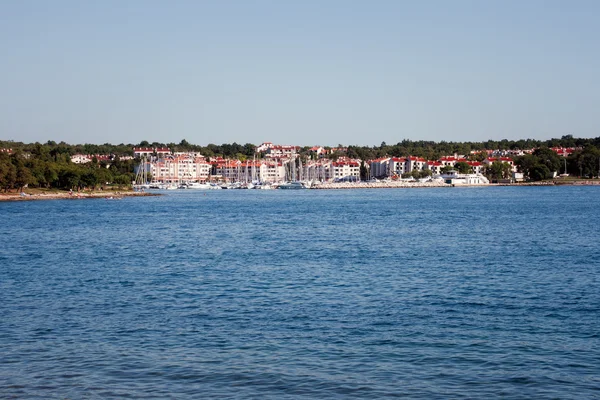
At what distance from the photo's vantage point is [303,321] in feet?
47.8

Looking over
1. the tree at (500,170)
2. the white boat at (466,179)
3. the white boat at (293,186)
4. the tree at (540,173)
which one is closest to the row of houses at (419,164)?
the tree at (500,170)

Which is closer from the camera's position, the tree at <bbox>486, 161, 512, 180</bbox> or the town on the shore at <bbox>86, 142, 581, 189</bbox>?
the town on the shore at <bbox>86, 142, 581, 189</bbox>

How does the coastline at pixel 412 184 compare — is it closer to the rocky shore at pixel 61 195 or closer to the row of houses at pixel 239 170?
the row of houses at pixel 239 170

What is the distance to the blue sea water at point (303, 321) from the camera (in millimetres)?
10664

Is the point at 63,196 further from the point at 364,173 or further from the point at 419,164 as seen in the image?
the point at 364,173

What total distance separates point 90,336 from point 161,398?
4.02 m

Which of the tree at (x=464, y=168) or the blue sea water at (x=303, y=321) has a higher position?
the tree at (x=464, y=168)

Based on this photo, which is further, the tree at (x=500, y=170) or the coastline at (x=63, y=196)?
the tree at (x=500, y=170)

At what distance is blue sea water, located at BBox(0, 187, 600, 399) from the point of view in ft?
35.0

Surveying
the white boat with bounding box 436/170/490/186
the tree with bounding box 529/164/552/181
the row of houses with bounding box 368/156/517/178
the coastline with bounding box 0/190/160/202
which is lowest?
the coastline with bounding box 0/190/160/202

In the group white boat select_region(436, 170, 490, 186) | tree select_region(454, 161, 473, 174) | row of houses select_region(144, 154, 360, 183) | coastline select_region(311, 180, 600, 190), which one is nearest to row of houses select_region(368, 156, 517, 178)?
tree select_region(454, 161, 473, 174)

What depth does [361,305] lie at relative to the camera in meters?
16.2

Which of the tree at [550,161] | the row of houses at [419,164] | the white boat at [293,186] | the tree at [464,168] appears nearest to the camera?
the white boat at [293,186]

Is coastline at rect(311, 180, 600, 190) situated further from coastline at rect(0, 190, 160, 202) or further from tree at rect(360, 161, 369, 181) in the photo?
coastline at rect(0, 190, 160, 202)
